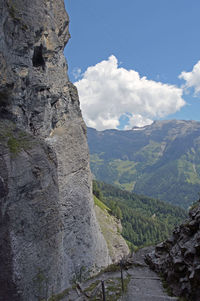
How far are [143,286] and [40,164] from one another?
17.3 m

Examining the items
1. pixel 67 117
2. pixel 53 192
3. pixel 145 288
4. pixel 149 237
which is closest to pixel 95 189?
pixel 149 237

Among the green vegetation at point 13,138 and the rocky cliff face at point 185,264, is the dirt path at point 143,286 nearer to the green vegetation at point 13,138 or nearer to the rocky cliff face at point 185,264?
the rocky cliff face at point 185,264

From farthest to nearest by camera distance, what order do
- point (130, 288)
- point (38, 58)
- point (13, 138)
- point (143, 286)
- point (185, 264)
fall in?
1. point (38, 58)
2. point (13, 138)
3. point (143, 286)
4. point (130, 288)
5. point (185, 264)

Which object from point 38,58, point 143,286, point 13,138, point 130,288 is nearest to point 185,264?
point 143,286

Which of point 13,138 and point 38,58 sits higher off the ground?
point 38,58

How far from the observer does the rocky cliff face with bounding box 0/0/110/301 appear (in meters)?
22.2

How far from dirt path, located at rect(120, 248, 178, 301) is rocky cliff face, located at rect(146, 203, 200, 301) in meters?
0.91

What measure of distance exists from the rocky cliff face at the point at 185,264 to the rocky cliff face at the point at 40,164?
1247 centimetres

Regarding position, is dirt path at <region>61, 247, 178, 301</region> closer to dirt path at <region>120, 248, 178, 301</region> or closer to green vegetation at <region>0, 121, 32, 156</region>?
dirt path at <region>120, 248, 178, 301</region>

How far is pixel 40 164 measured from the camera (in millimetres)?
26609

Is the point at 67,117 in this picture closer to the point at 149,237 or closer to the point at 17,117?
the point at 17,117

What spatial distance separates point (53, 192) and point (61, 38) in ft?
108

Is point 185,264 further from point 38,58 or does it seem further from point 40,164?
point 38,58

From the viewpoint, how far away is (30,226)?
23.7 meters
